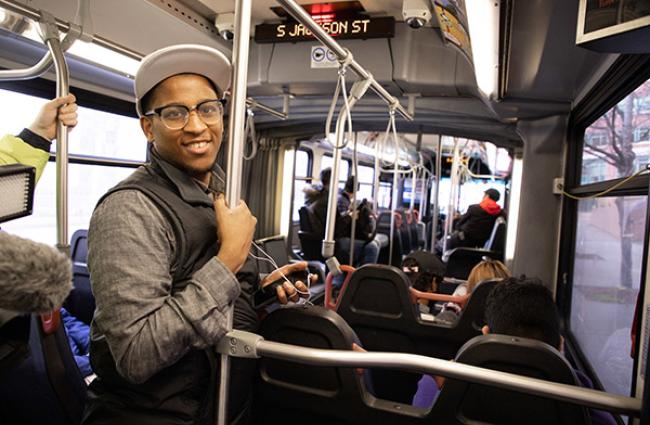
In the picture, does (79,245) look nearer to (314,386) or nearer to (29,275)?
(314,386)

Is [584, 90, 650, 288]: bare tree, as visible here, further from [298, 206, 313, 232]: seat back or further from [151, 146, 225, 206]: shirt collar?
[298, 206, 313, 232]: seat back

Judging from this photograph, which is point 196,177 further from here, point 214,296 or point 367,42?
point 367,42

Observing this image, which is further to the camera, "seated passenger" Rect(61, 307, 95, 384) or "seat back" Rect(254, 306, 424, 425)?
"seated passenger" Rect(61, 307, 95, 384)

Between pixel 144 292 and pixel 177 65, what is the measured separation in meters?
0.52

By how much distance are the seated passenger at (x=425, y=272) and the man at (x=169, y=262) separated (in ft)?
7.00

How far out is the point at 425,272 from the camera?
315cm

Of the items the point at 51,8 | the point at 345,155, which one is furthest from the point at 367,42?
the point at 345,155

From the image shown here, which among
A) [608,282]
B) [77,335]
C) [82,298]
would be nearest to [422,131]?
[608,282]

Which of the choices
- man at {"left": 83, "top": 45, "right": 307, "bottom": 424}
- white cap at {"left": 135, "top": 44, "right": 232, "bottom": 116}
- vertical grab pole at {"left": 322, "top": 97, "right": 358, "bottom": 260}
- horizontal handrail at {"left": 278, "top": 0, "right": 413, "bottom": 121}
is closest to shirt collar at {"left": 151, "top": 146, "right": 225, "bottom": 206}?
man at {"left": 83, "top": 45, "right": 307, "bottom": 424}

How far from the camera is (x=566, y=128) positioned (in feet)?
10.1

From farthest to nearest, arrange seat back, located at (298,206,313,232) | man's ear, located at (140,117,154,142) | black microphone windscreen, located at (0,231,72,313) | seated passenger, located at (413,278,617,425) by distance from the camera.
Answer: seat back, located at (298,206,313,232), seated passenger, located at (413,278,617,425), man's ear, located at (140,117,154,142), black microphone windscreen, located at (0,231,72,313)

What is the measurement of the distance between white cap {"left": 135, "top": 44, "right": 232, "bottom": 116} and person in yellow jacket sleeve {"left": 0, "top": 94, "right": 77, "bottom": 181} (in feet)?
1.72

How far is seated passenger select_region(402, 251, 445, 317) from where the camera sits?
3.12 meters

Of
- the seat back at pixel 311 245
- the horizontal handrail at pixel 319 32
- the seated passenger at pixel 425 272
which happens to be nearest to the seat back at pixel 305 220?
the seat back at pixel 311 245
